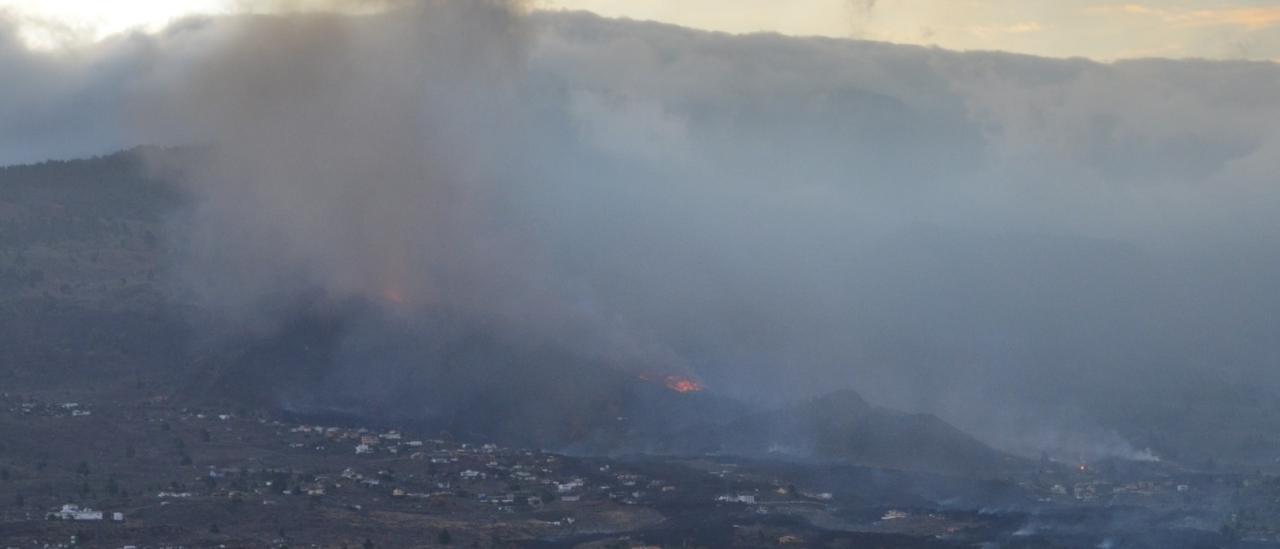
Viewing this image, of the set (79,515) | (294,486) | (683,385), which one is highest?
(683,385)

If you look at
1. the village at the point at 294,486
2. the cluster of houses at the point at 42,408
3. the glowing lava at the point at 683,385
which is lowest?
the village at the point at 294,486

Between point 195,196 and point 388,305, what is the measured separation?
1713 inches

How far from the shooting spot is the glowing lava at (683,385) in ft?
A: 470

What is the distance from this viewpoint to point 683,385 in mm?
144125

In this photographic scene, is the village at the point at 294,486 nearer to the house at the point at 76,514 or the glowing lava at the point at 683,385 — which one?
the house at the point at 76,514

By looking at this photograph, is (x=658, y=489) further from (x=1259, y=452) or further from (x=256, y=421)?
(x=1259, y=452)

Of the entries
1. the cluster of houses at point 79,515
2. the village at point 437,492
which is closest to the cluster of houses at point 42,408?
the village at point 437,492

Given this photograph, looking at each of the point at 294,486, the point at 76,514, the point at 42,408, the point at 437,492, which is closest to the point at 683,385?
the point at 437,492

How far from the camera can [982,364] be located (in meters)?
176

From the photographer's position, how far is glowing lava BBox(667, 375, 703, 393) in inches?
5635

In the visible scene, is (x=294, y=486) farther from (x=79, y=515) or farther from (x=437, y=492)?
(x=79, y=515)

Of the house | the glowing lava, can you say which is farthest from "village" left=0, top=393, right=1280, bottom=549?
the glowing lava

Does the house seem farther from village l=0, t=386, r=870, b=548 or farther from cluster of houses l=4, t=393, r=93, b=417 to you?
cluster of houses l=4, t=393, r=93, b=417

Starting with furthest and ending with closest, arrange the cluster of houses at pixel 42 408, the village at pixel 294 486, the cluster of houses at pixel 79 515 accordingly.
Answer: the cluster of houses at pixel 42 408 → the cluster of houses at pixel 79 515 → the village at pixel 294 486
